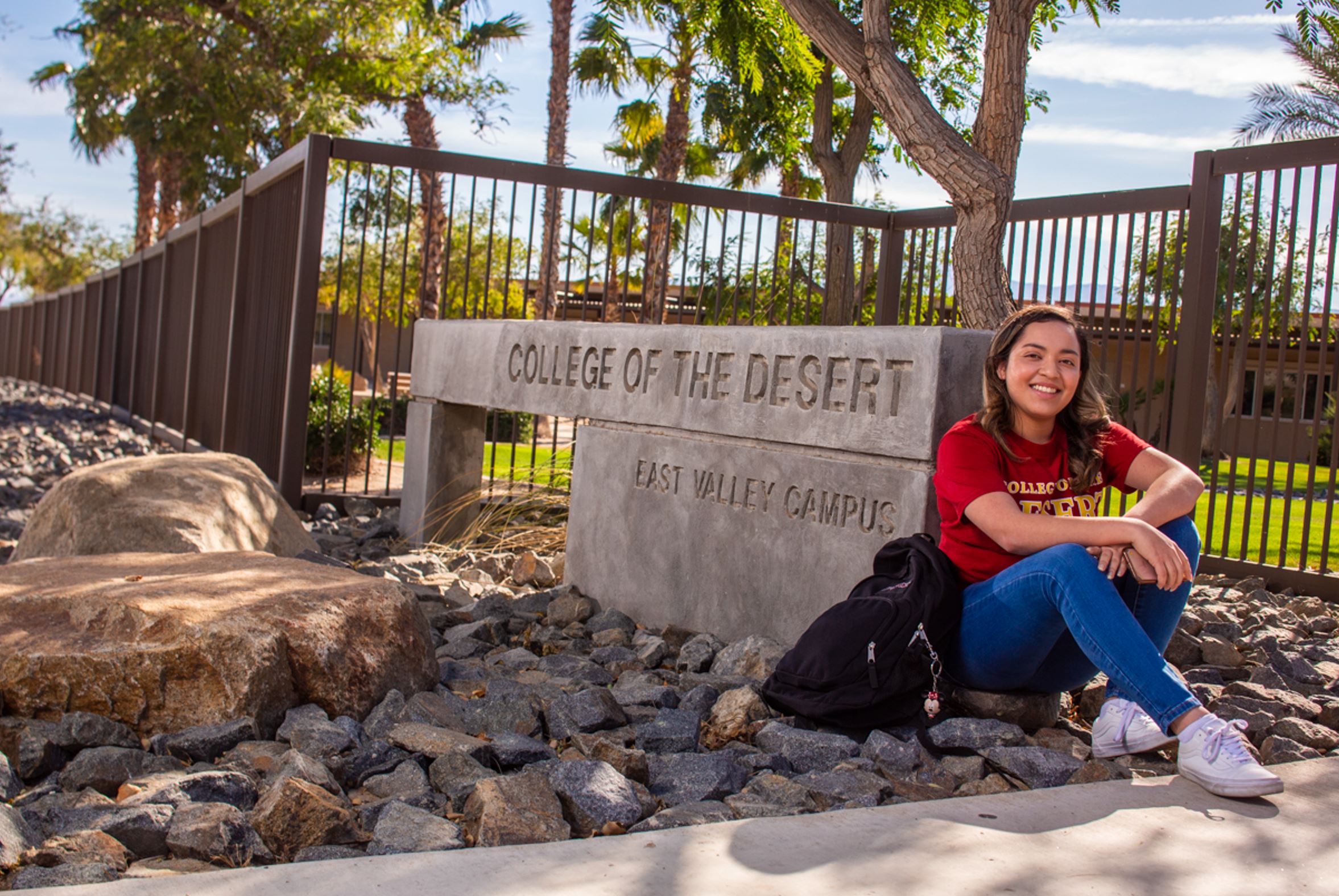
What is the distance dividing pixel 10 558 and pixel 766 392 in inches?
150

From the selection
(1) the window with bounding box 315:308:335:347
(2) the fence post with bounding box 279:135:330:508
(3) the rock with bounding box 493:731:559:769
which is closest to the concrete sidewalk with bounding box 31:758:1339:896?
(3) the rock with bounding box 493:731:559:769

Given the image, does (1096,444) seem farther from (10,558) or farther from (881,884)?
(10,558)

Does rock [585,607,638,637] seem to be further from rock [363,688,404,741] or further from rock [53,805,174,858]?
rock [53,805,174,858]

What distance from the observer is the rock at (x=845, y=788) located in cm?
279

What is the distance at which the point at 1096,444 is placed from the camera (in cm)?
347

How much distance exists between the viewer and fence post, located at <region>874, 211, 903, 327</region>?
848cm

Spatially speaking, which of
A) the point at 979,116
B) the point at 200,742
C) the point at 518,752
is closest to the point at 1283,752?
the point at 518,752

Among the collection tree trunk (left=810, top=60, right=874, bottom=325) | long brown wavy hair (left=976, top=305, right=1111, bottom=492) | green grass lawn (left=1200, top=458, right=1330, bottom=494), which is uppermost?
tree trunk (left=810, top=60, right=874, bottom=325)

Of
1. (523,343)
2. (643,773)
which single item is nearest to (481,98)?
(523,343)

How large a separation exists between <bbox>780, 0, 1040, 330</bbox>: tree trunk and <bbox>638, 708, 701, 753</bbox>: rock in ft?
9.71

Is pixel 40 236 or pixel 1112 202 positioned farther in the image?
pixel 40 236

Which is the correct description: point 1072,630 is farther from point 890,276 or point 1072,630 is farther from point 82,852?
point 890,276

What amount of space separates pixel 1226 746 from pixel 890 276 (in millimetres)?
6042

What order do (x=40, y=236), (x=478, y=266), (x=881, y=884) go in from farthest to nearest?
(x=40, y=236)
(x=478, y=266)
(x=881, y=884)
